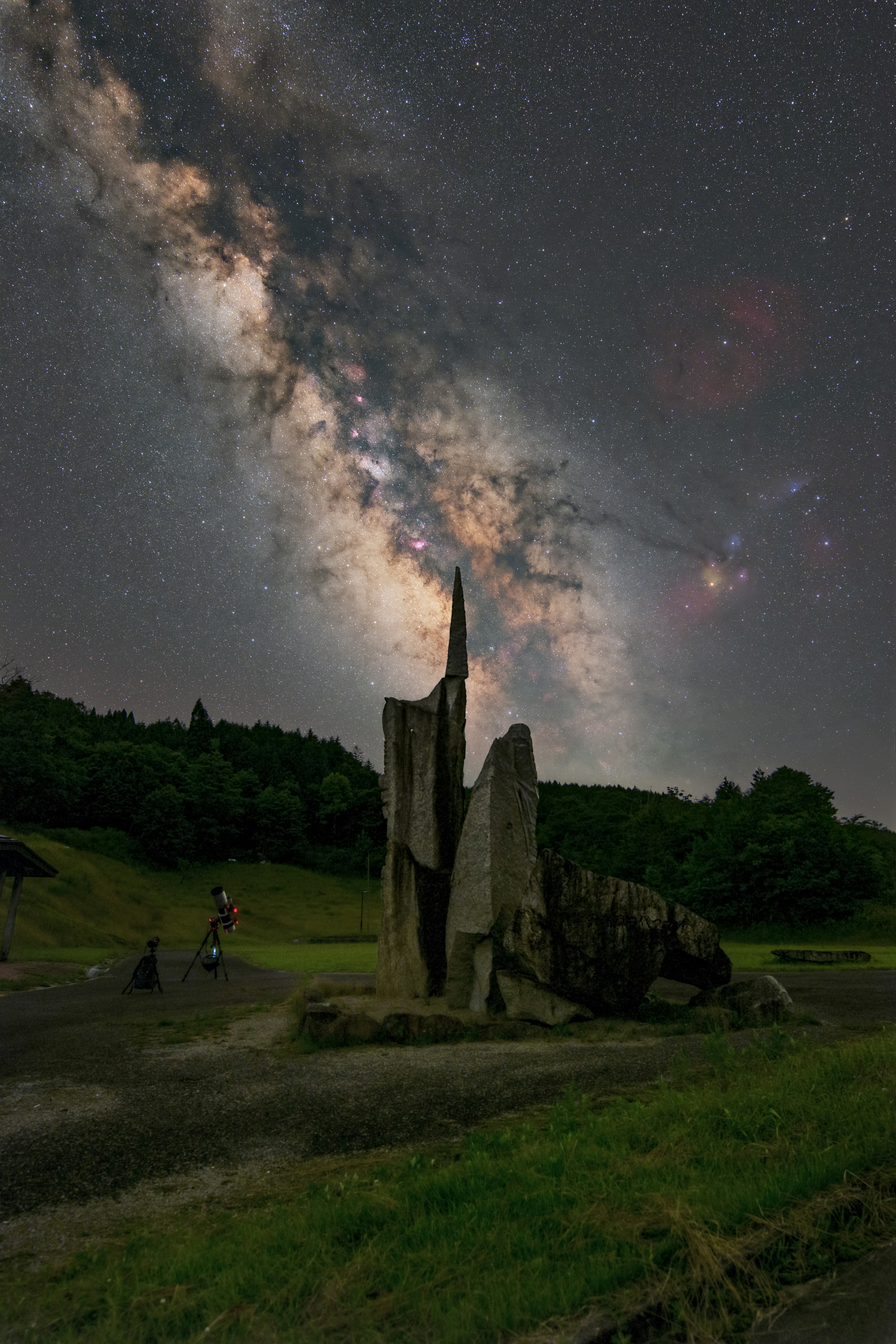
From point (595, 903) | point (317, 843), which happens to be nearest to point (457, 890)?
point (595, 903)

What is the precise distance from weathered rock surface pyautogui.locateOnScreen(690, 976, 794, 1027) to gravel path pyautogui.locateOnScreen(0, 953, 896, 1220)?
77 centimetres

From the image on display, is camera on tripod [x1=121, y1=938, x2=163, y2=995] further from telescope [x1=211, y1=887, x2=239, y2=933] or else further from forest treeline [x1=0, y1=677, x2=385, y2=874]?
forest treeline [x1=0, y1=677, x2=385, y2=874]

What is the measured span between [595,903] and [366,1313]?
9.13 meters

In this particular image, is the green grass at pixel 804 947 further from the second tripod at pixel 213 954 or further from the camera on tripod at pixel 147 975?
the camera on tripod at pixel 147 975

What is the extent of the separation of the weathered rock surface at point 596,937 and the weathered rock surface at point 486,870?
0.80 metres

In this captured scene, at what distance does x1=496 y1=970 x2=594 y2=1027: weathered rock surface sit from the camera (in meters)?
11.6

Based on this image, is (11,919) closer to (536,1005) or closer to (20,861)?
(20,861)

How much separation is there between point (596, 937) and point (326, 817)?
82.8m

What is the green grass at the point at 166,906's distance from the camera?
38469mm

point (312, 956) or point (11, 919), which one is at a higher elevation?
point (11, 919)

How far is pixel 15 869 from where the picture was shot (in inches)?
985

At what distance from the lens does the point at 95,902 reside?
4925cm

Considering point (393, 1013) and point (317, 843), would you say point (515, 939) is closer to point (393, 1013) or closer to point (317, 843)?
point (393, 1013)

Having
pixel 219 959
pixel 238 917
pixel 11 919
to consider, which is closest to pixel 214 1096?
pixel 219 959
